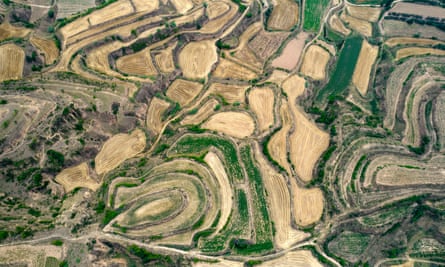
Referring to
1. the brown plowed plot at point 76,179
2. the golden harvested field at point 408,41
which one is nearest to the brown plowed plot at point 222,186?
the brown plowed plot at point 76,179

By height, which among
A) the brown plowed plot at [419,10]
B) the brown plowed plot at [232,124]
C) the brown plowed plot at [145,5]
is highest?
the brown plowed plot at [419,10]

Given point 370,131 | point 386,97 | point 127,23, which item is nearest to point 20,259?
point 127,23

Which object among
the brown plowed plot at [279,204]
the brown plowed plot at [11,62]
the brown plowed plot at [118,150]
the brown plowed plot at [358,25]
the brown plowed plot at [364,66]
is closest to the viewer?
the brown plowed plot at [279,204]

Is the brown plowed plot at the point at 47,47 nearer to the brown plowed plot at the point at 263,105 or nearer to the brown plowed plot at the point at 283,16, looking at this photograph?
the brown plowed plot at the point at 263,105

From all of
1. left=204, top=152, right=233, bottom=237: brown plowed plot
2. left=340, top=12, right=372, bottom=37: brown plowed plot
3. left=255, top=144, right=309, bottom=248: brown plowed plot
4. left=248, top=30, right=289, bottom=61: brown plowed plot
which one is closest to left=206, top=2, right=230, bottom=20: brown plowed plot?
left=248, top=30, right=289, bottom=61: brown plowed plot

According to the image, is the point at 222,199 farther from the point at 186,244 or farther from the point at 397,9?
the point at 397,9

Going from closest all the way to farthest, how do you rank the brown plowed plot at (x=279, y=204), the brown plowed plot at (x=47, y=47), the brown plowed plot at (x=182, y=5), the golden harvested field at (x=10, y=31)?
the brown plowed plot at (x=279, y=204)
the brown plowed plot at (x=47, y=47)
the golden harvested field at (x=10, y=31)
the brown plowed plot at (x=182, y=5)

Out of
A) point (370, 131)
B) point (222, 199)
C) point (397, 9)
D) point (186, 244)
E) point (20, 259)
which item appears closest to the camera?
point (20, 259)

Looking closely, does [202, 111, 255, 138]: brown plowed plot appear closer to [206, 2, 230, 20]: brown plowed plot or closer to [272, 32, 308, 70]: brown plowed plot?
[272, 32, 308, 70]: brown plowed plot
